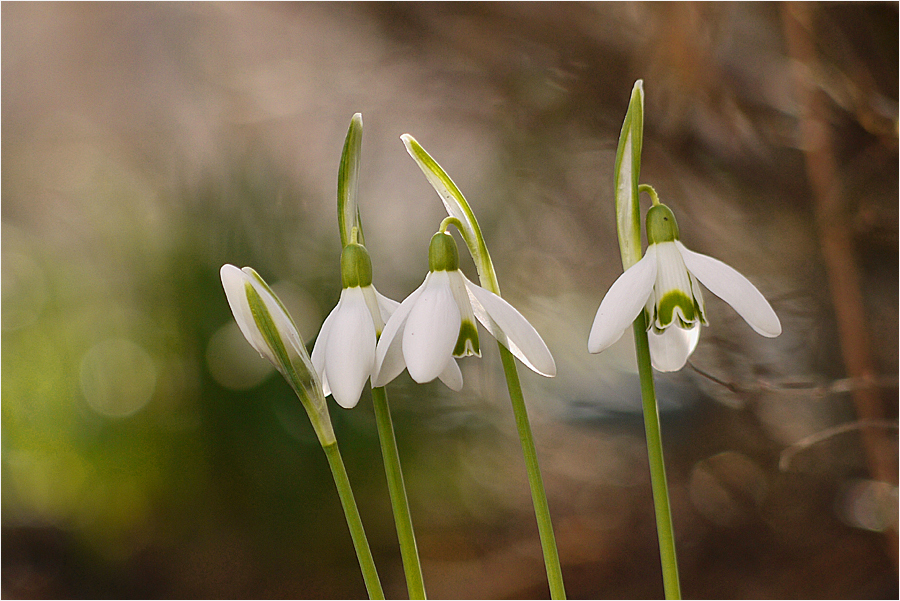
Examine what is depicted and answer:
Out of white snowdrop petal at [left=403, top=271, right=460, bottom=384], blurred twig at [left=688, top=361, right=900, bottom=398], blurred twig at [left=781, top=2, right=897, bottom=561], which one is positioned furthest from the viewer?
blurred twig at [left=781, top=2, right=897, bottom=561]

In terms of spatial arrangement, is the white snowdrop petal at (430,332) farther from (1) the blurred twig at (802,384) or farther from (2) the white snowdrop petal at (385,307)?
(1) the blurred twig at (802,384)

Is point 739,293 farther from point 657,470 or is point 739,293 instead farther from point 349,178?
point 349,178

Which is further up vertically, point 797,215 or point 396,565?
point 797,215

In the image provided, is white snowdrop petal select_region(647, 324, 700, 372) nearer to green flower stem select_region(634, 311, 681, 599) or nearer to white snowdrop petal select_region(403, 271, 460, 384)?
green flower stem select_region(634, 311, 681, 599)

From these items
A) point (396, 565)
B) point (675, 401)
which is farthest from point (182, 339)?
point (675, 401)

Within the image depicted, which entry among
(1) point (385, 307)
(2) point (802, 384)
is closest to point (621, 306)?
(1) point (385, 307)

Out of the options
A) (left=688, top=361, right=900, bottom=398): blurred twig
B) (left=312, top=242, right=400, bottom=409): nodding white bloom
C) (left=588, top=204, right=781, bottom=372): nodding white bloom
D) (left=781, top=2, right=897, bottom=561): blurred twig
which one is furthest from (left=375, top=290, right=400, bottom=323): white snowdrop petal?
(left=781, top=2, right=897, bottom=561): blurred twig

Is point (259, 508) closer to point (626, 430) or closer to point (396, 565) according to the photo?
point (396, 565)
